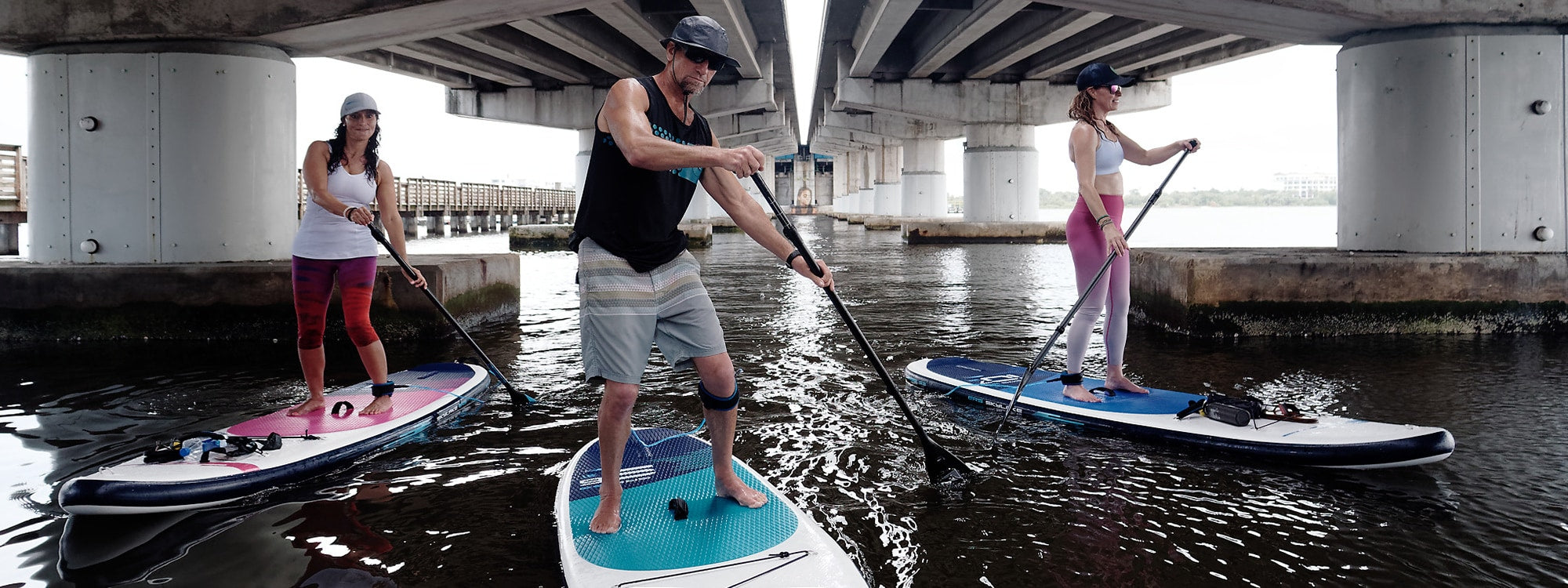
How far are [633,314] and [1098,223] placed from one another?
3240mm

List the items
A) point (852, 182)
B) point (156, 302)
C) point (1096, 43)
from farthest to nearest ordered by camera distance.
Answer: point (852, 182), point (1096, 43), point (156, 302)

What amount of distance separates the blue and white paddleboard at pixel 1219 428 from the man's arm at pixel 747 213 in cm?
230

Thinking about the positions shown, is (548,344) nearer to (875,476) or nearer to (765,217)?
(875,476)

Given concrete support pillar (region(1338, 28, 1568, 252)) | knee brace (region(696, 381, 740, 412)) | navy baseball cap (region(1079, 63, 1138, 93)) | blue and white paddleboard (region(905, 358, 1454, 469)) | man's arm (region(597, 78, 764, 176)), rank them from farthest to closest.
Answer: concrete support pillar (region(1338, 28, 1568, 252)), navy baseball cap (region(1079, 63, 1138, 93)), blue and white paddleboard (region(905, 358, 1454, 469)), knee brace (region(696, 381, 740, 412)), man's arm (region(597, 78, 764, 176))

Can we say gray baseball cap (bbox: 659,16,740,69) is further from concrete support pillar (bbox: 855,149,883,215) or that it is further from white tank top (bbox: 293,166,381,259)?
concrete support pillar (bbox: 855,149,883,215)

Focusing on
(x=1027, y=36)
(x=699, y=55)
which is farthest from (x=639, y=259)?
(x=1027, y=36)

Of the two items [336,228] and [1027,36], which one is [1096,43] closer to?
[1027,36]

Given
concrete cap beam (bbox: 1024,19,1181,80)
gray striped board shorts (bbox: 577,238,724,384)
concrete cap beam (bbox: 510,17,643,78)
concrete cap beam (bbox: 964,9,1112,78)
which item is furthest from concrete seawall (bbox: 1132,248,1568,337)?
concrete cap beam (bbox: 510,17,643,78)

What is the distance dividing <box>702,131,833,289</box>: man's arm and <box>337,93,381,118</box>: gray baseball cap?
250 cm

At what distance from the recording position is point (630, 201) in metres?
3.23

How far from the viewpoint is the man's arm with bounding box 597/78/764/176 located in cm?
298

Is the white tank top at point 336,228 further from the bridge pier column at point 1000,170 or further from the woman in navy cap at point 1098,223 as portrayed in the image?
the bridge pier column at point 1000,170

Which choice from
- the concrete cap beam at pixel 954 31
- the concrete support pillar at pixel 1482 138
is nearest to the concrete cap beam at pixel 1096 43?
the concrete cap beam at pixel 954 31

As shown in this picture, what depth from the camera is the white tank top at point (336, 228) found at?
5.05m
